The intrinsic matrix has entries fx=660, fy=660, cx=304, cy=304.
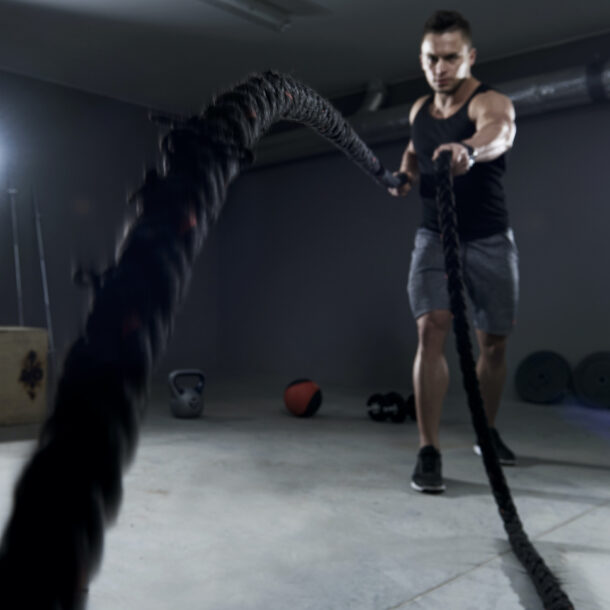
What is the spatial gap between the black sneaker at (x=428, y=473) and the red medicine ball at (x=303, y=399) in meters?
1.49

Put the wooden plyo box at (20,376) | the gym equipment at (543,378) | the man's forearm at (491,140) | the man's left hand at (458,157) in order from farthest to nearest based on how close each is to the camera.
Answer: the gym equipment at (543,378), the wooden plyo box at (20,376), the man's forearm at (491,140), the man's left hand at (458,157)

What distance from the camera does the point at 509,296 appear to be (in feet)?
7.79

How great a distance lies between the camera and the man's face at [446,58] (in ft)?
7.12

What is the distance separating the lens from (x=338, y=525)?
179 centimetres

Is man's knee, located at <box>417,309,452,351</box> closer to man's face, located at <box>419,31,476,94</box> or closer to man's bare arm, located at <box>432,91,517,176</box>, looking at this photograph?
man's bare arm, located at <box>432,91,517,176</box>

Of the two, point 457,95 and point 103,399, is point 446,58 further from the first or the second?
point 103,399

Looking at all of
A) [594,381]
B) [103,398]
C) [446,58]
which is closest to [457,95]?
[446,58]

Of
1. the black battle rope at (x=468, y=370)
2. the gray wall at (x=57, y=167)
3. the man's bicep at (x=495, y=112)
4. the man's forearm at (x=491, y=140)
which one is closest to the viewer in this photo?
the black battle rope at (x=468, y=370)

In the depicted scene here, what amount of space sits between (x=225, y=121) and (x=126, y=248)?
0.11 m

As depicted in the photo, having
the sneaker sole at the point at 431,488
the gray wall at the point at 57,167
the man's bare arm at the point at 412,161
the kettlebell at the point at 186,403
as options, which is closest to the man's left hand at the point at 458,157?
the man's bare arm at the point at 412,161

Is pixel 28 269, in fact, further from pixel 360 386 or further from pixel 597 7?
pixel 597 7

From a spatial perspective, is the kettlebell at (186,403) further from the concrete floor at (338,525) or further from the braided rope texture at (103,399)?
the braided rope texture at (103,399)

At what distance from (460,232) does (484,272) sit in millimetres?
167

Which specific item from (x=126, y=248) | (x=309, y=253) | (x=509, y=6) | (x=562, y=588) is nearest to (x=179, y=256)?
(x=126, y=248)
